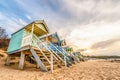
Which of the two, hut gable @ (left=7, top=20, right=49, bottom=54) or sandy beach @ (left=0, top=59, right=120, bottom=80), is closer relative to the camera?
sandy beach @ (left=0, top=59, right=120, bottom=80)

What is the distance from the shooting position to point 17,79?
435 cm

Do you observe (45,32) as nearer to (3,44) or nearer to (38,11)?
(38,11)

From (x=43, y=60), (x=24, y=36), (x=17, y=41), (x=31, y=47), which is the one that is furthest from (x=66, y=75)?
(x=17, y=41)

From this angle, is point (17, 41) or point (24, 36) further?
point (17, 41)

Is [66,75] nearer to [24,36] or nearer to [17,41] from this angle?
[24,36]

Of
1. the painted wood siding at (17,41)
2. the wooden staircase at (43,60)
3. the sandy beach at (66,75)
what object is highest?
the painted wood siding at (17,41)

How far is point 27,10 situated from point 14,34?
373 cm

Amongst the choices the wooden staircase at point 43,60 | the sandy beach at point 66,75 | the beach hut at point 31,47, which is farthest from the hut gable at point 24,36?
the sandy beach at point 66,75

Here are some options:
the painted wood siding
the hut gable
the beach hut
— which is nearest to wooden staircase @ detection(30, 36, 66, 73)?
the beach hut

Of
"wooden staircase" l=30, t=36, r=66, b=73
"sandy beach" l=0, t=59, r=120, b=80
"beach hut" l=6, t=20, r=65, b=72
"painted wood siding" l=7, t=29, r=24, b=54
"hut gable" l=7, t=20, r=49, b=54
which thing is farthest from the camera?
"painted wood siding" l=7, t=29, r=24, b=54

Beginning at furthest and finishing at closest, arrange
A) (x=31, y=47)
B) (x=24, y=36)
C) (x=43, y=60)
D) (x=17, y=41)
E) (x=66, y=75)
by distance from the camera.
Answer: (x=17, y=41)
(x=24, y=36)
(x=43, y=60)
(x=31, y=47)
(x=66, y=75)

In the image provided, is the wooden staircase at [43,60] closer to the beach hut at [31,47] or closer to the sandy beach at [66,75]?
the beach hut at [31,47]

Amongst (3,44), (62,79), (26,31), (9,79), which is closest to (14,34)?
(26,31)

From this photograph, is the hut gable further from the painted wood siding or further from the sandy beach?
the sandy beach
